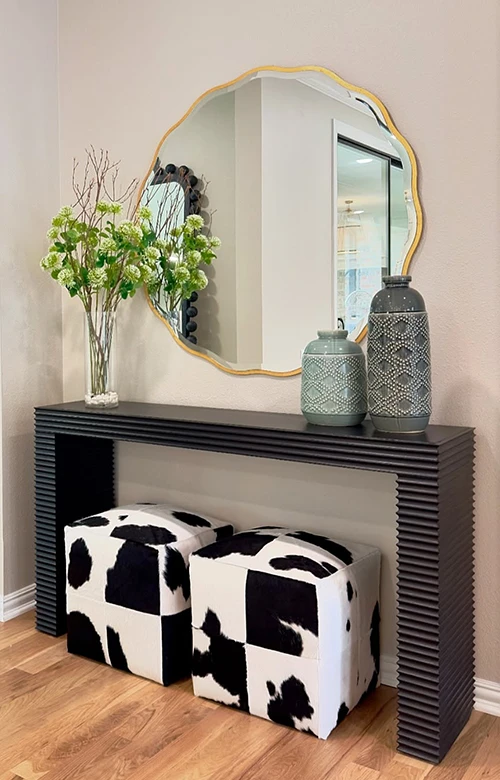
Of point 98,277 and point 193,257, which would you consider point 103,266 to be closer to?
point 98,277

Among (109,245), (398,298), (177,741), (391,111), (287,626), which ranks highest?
(391,111)

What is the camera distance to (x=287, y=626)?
1.88 meters

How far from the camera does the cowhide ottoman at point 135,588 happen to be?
2.15 m

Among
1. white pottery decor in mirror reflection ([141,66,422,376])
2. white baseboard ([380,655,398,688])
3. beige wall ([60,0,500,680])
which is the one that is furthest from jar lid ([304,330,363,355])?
white baseboard ([380,655,398,688])

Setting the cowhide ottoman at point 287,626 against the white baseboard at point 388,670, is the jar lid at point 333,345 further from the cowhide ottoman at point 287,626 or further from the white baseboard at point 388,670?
the white baseboard at point 388,670

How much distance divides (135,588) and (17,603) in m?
0.80

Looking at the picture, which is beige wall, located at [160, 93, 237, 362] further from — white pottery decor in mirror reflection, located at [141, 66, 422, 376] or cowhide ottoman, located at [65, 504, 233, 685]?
cowhide ottoman, located at [65, 504, 233, 685]

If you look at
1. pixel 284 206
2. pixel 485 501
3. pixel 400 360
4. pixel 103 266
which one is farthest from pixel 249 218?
pixel 485 501

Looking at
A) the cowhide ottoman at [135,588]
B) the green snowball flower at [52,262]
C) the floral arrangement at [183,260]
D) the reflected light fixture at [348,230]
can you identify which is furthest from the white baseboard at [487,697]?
the green snowball flower at [52,262]

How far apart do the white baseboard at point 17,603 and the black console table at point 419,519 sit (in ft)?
2.89

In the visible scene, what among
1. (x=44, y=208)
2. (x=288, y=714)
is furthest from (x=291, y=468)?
(x=44, y=208)

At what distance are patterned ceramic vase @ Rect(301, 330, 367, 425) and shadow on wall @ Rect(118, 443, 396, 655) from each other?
0.27m

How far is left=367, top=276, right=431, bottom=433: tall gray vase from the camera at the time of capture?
72.2 inches

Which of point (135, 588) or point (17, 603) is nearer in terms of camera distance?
point (135, 588)
